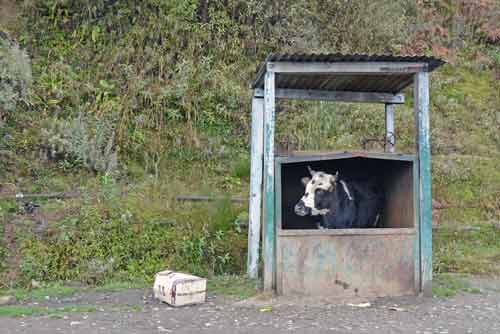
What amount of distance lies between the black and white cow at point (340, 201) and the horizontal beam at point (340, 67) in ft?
4.76

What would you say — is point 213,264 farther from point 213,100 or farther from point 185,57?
point 185,57

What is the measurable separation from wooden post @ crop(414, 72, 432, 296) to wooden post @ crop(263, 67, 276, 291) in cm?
178

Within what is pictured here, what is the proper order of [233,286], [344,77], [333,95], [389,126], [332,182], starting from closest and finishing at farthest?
1. [233,286]
2. [344,77]
3. [332,182]
4. [333,95]
5. [389,126]

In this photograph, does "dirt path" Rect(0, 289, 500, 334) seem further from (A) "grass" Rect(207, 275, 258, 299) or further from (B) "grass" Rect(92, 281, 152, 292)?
(B) "grass" Rect(92, 281, 152, 292)

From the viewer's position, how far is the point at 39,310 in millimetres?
6445

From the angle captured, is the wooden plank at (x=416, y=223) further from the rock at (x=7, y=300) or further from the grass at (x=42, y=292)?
the rock at (x=7, y=300)

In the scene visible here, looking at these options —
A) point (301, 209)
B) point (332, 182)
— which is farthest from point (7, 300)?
point (332, 182)

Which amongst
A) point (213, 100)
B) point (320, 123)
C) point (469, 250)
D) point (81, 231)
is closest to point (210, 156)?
point (213, 100)

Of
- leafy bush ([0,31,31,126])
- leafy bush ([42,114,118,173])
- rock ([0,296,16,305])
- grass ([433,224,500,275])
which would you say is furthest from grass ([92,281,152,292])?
leafy bush ([0,31,31,126])

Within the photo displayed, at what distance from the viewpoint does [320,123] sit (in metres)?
12.5

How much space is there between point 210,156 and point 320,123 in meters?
2.50

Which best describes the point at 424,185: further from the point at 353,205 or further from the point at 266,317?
the point at 266,317

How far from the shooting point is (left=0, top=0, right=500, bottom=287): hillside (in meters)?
8.84

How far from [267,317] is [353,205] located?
2.68 m
